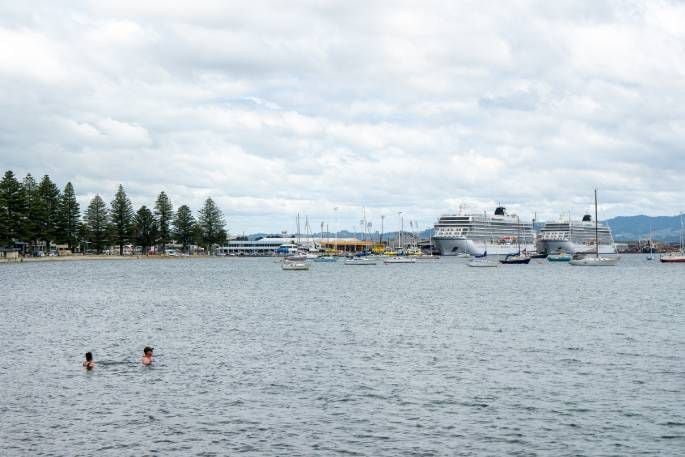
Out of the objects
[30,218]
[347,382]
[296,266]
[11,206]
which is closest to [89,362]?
[347,382]

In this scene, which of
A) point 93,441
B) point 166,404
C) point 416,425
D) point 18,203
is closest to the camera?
point 93,441

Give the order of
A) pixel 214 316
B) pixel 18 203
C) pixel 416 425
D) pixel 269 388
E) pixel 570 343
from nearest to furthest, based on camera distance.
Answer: pixel 416 425 < pixel 269 388 < pixel 570 343 < pixel 214 316 < pixel 18 203

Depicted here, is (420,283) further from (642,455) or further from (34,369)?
(642,455)

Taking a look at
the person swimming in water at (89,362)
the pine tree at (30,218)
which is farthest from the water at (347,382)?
the pine tree at (30,218)

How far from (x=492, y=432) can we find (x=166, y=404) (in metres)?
13.4

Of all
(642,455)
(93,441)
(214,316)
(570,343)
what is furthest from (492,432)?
(214,316)

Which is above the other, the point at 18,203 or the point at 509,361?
the point at 18,203

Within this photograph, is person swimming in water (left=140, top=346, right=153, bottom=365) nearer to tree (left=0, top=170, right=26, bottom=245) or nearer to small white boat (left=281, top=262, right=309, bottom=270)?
small white boat (left=281, top=262, right=309, bottom=270)

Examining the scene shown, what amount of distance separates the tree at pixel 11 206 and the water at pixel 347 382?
124 metres

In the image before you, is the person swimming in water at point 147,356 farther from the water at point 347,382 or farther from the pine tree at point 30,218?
the pine tree at point 30,218

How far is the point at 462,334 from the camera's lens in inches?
2109

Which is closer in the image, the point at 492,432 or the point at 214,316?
the point at 492,432

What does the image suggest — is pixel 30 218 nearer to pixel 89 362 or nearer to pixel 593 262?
pixel 593 262

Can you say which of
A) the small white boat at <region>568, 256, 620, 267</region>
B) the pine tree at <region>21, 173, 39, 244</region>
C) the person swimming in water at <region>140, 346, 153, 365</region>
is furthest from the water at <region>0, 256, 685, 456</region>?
the pine tree at <region>21, 173, 39, 244</region>
